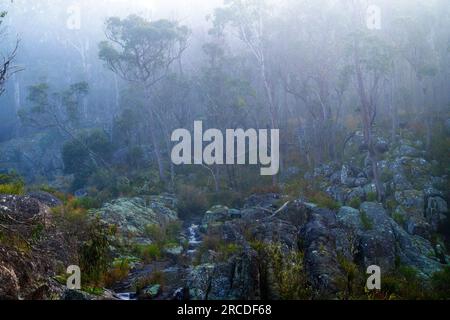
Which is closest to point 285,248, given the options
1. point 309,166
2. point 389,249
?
point 389,249

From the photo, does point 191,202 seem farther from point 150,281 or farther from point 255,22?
point 255,22

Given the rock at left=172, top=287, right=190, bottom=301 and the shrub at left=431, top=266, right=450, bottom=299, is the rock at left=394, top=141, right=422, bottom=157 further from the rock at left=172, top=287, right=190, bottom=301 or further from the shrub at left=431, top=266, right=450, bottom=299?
the rock at left=172, top=287, right=190, bottom=301

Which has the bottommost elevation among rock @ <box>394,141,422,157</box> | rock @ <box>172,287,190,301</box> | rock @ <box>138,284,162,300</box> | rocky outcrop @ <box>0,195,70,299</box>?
rock @ <box>138,284,162,300</box>

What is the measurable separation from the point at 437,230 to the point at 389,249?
6546mm

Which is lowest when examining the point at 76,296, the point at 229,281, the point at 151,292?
the point at 151,292

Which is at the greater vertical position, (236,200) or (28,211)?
(28,211)

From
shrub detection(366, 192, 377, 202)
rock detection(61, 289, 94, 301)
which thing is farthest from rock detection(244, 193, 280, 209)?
rock detection(61, 289, 94, 301)

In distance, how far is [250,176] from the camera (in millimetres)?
28578

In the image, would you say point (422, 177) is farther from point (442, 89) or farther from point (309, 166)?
point (442, 89)

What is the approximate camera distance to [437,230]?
18.0m

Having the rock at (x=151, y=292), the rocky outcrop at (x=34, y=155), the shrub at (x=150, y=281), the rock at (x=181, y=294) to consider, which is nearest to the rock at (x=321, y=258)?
the rock at (x=181, y=294)

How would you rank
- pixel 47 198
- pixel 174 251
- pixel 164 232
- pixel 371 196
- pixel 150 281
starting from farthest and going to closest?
pixel 371 196 < pixel 164 232 < pixel 47 198 < pixel 174 251 < pixel 150 281

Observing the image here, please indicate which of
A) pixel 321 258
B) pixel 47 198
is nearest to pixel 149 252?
pixel 47 198

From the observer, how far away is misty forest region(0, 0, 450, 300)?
9.34m
